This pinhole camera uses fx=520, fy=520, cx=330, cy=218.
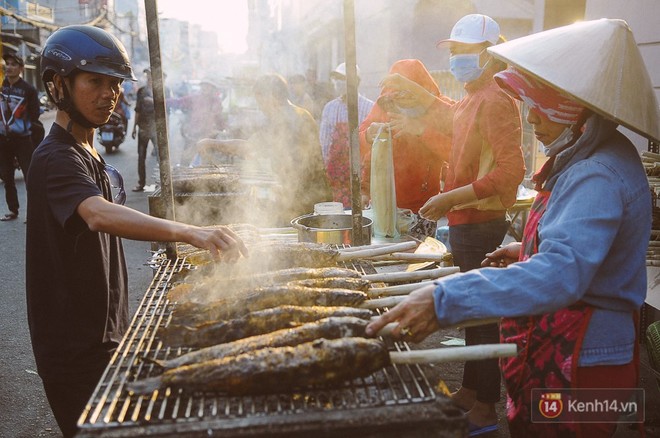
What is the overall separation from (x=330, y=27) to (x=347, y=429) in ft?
82.0

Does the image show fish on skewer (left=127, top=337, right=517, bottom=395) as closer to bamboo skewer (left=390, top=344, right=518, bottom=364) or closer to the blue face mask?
bamboo skewer (left=390, top=344, right=518, bottom=364)

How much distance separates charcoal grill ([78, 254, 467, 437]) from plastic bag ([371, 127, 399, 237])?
240 cm

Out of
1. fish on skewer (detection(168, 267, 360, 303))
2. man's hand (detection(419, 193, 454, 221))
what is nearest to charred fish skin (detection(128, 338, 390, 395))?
fish on skewer (detection(168, 267, 360, 303))

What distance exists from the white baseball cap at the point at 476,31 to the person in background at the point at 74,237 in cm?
284

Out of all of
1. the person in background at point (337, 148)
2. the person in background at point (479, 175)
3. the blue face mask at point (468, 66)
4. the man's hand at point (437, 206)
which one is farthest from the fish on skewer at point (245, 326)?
the person in background at point (337, 148)

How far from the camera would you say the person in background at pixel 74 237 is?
2.58 meters

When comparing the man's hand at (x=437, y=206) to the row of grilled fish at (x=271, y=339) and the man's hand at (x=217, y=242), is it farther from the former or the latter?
the man's hand at (x=217, y=242)

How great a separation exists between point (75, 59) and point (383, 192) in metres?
→ 2.54

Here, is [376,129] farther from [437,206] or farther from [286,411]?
[286,411]

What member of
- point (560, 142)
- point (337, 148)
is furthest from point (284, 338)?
point (337, 148)

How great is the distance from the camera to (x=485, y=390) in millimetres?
4250

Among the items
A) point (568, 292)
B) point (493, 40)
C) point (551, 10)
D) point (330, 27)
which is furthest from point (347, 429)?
point (330, 27)

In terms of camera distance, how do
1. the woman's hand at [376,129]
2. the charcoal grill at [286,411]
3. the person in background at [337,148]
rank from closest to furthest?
1. the charcoal grill at [286,411]
2. the woman's hand at [376,129]
3. the person in background at [337,148]

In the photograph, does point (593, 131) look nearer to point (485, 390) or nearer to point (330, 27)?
point (485, 390)
